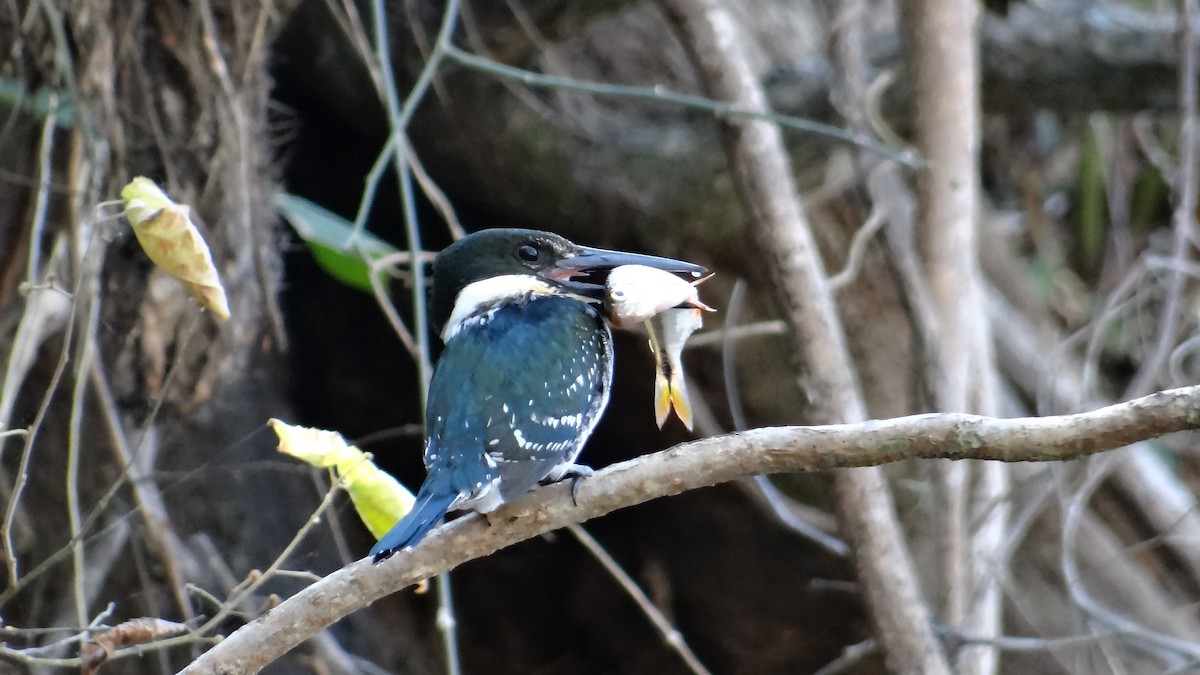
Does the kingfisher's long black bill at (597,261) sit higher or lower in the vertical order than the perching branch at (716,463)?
higher

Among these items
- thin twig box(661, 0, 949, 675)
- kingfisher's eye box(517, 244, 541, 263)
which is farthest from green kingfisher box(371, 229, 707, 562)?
thin twig box(661, 0, 949, 675)

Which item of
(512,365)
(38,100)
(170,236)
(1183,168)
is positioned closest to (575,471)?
(512,365)

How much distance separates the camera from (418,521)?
4.10ft

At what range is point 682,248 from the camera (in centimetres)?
285

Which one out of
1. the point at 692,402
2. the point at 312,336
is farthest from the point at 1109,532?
the point at 312,336

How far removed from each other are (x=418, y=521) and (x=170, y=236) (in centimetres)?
46

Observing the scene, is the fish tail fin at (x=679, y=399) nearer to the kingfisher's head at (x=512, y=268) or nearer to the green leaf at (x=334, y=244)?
the kingfisher's head at (x=512, y=268)

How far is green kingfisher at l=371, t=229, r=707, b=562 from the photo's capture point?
143 centimetres

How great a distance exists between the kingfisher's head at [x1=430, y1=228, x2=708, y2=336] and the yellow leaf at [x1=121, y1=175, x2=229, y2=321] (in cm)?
43

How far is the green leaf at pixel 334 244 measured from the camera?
2.07 m

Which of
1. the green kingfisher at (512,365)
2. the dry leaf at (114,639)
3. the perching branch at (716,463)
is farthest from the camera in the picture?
the green kingfisher at (512,365)

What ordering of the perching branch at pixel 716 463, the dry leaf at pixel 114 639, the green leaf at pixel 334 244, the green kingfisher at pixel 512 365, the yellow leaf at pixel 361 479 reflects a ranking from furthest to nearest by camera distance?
the green leaf at pixel 334 244, the green kingfisher at pixel 512 365, the yellow leaf at pixel 361 479, the dry leaf at pixel 114 639, the perching branch at pixel 716 463

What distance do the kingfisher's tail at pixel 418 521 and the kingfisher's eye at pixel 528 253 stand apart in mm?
448

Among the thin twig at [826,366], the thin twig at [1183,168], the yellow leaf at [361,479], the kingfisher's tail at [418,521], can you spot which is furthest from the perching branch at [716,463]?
the thin twig at [1183,168]
